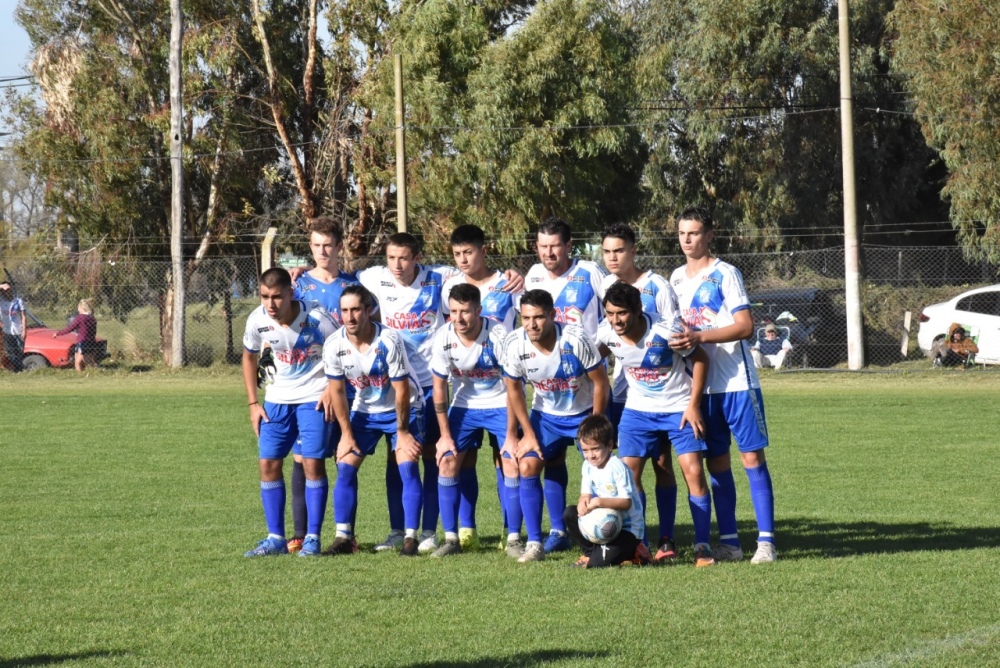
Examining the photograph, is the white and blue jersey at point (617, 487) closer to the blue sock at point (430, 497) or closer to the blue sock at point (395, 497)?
the blue sock at point (430, 497)

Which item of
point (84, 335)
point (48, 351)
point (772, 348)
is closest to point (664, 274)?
point (772, 348)

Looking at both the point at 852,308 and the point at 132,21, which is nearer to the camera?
the point at 852,308

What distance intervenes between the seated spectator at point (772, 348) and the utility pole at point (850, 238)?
1.14m

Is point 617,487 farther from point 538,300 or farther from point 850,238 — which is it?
point 850,238

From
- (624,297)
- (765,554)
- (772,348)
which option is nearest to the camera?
(624,297)

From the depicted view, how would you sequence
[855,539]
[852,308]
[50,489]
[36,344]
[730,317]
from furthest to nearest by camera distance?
[36,344] → [852,308] → [50,489] → [855,539] → [730,317]

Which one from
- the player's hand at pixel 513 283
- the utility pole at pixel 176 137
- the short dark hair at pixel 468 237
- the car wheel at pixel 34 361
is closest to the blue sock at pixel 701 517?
the player's hand at pixel 513 283

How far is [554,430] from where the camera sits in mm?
7684

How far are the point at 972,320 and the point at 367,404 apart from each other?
16647mm

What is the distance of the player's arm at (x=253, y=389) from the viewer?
7.95 metres

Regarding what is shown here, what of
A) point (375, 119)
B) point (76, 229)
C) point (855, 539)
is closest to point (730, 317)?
point (855, 539)

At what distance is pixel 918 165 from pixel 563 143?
36.2 feet

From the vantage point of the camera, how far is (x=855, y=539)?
7926 mm

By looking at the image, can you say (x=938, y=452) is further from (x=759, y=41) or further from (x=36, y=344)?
(x=759, y=41)
